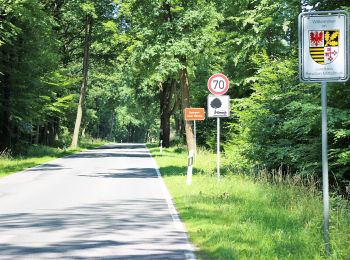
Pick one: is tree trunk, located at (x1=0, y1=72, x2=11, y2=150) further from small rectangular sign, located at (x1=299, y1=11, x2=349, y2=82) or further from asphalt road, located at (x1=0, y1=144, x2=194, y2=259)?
small rectangular sign, located at (x1=299, y1=11, x2=349, y2=82)

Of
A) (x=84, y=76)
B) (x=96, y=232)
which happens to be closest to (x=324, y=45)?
(x=96, y=232)

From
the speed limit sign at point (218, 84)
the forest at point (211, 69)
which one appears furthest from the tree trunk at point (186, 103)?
the speed limit sign at point (218, 84)

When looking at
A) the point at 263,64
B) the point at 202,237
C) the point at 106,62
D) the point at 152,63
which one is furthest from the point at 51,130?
the point at 202,237

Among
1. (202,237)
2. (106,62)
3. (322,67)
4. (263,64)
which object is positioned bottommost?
(202,237)

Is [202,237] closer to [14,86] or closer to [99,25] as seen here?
[14,86]

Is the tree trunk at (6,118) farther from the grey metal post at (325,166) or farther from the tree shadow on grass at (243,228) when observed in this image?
the grey metal post at (325,166)

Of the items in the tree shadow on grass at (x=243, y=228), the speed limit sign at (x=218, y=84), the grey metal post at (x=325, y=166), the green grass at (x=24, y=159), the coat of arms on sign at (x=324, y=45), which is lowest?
the tree shadow on grass at (x=243, y=228)

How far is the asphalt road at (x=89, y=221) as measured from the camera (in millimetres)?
7250

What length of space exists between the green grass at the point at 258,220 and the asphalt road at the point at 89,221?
0.39 m

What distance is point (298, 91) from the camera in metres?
14.8

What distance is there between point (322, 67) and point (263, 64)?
509 inches

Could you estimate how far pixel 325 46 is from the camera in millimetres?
6180

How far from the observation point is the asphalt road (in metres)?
7.25

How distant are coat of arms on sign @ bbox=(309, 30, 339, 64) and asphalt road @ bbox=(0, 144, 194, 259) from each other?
3.13 meters
